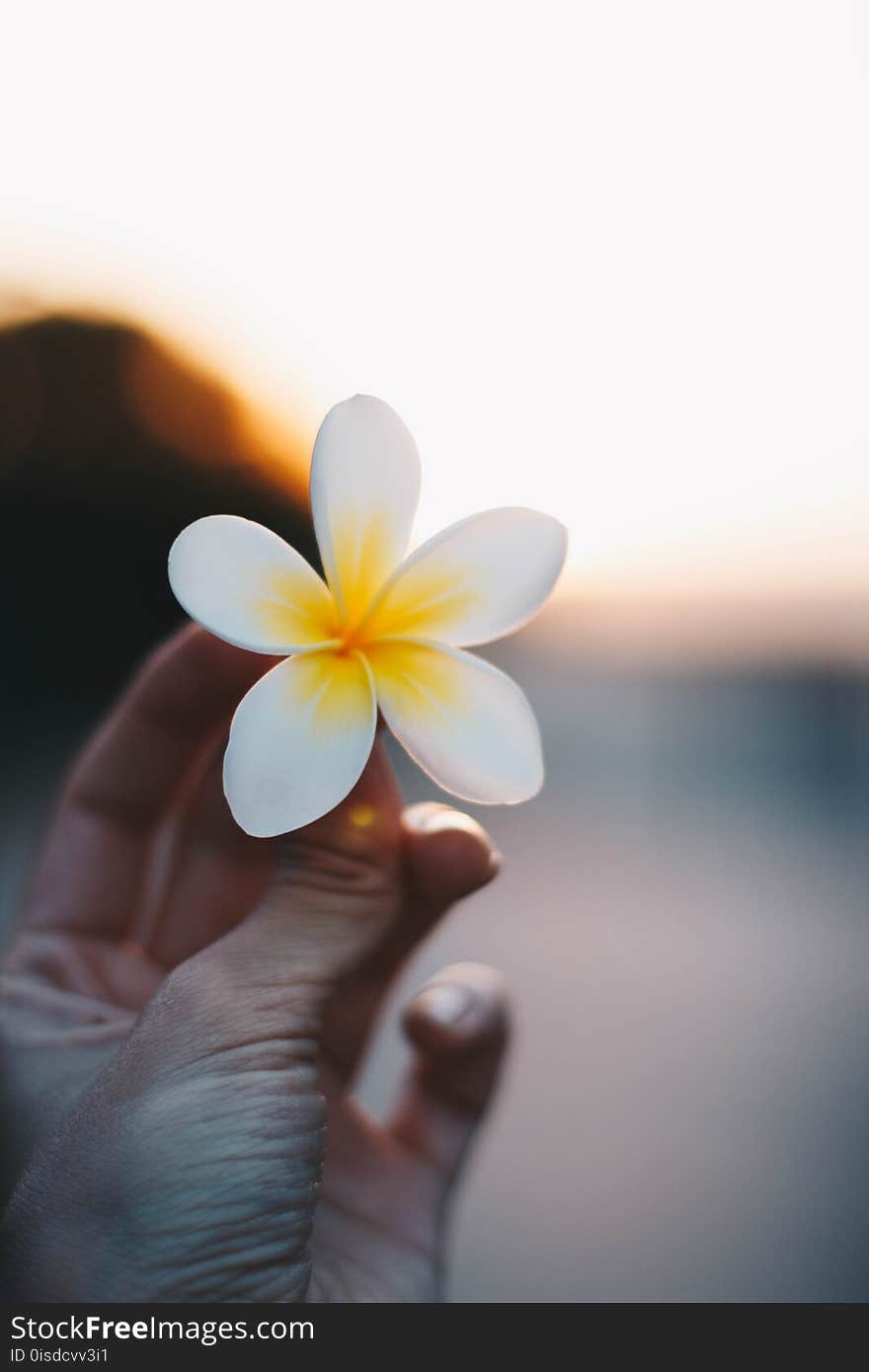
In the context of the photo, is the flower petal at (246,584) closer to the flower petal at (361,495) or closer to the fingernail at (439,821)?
the flower petal at (361,495)

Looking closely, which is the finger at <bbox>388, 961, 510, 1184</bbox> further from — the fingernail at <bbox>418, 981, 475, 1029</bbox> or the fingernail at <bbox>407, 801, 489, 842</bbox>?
the fingernail at <bbox>407, 801, 489, 842</bbox>

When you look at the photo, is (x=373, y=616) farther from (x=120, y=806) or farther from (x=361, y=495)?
(x=120, y=806)

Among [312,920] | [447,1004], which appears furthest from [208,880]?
[312,920]

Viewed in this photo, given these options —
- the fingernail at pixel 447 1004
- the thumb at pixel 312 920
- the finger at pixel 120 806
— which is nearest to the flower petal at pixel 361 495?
the thumb at pixel 312 920

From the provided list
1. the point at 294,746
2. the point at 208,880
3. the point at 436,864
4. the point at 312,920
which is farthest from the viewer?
the point at 208,880

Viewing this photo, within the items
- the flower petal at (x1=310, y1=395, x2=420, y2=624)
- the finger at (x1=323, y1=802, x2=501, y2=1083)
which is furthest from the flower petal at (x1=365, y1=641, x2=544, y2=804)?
the finger at (x1=323, y1=802, x2=501, y2=1083)

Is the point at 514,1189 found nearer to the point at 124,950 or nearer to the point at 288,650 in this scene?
the point at 124,950
